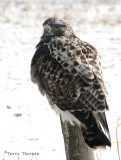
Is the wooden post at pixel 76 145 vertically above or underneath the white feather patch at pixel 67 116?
underneath

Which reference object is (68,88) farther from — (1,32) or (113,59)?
(1,32)

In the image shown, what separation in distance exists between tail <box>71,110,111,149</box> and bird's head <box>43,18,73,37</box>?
1.05 metres

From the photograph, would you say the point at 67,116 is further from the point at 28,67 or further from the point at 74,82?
the point at 28,67

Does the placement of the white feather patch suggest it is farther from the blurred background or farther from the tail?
the blurred background

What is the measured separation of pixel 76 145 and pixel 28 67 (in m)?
7.76

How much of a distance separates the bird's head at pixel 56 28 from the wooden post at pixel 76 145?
1112mm

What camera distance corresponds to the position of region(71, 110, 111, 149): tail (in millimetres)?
3083

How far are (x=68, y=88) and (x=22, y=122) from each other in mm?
3671

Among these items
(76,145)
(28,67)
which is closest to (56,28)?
(76,145)

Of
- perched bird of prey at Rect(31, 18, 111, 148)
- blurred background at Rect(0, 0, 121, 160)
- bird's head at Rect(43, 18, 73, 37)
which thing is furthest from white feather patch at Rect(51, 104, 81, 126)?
bird's head at Rect(43, 18, 73, 37)

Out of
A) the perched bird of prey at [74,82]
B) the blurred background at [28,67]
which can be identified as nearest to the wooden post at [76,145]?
the perched bird of prey at [74,82]

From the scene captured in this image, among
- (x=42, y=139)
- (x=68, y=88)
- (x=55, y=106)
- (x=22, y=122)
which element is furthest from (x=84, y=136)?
(x=22, y=122)

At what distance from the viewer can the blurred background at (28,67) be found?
20.2 ft

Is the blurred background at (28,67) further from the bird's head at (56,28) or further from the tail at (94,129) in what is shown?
the bird's head at (56,28)
